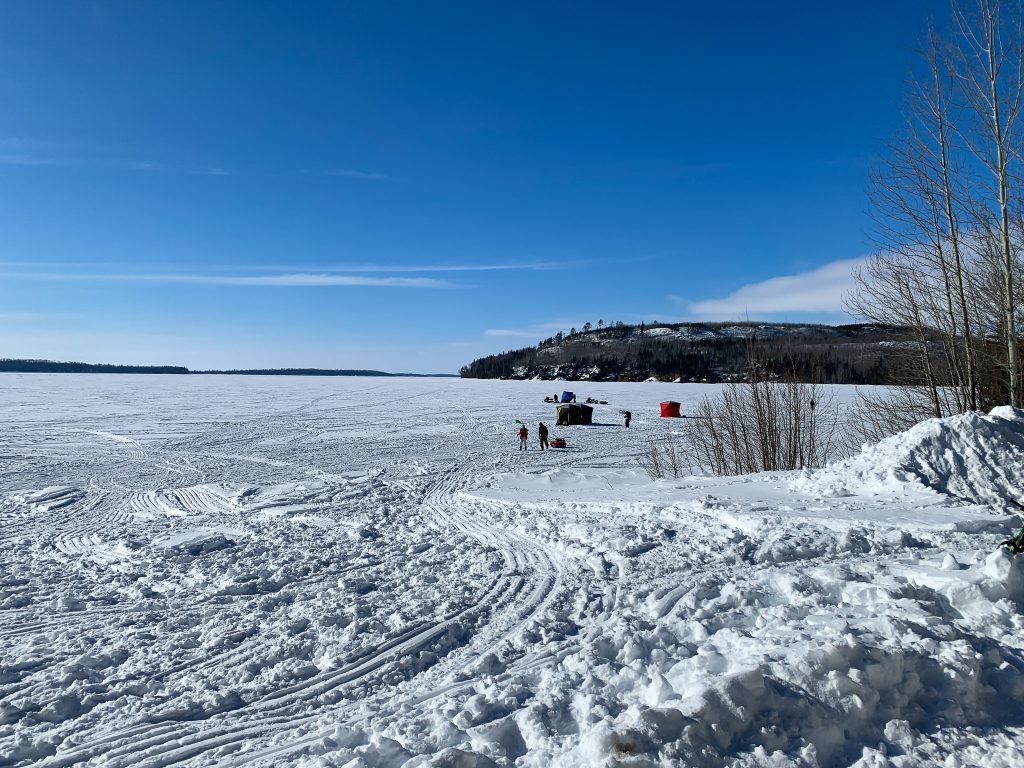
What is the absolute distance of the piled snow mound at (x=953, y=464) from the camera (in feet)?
28.7

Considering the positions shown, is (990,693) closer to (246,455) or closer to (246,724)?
(246,724)

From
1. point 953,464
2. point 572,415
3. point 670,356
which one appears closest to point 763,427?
point 953,464

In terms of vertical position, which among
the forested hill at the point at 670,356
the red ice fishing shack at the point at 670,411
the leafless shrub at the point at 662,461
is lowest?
the leafless shrub at the point at 662,461

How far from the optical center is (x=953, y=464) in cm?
905

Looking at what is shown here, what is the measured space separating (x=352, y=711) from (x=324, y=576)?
3211mm

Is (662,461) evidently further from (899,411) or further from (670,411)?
(670,411)

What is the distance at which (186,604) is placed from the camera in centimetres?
601

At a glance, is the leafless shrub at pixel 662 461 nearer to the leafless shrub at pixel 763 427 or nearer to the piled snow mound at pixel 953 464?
the leafless shrub at pixel 763 427

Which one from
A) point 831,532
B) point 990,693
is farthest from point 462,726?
point 831,532

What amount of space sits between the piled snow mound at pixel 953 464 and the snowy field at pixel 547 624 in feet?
0.13

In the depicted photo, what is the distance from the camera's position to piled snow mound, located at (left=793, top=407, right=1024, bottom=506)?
8.73 m

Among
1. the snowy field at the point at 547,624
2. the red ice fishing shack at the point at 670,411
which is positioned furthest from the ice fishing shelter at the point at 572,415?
the snowy field at the point at 547,624

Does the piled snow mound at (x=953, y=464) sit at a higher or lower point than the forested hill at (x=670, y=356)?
lower

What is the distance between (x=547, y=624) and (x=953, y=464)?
304 inches
